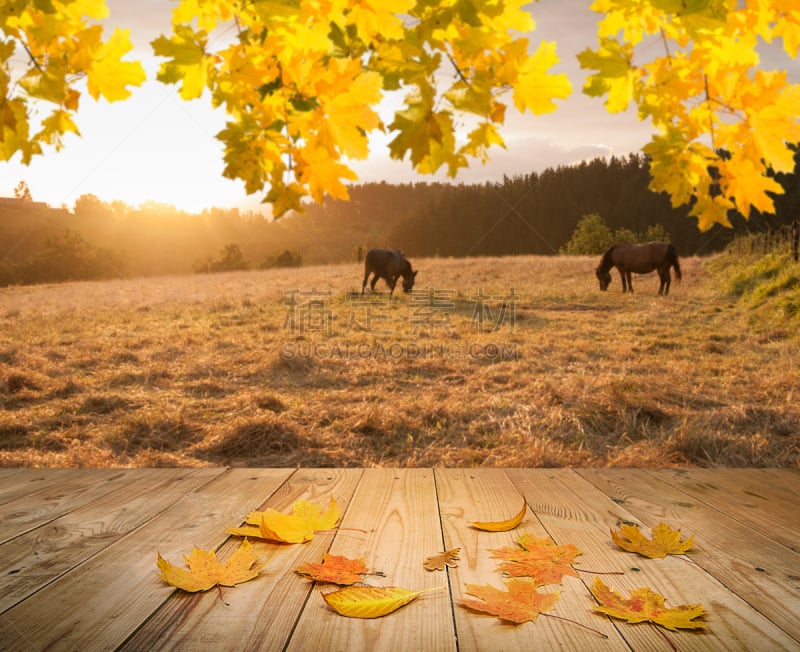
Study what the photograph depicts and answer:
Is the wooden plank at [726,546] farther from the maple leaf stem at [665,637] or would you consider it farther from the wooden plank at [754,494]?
the maple leaf stem at [665,637]

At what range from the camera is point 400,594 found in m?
1.62

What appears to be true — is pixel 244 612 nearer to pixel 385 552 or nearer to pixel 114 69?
pixel 385 552

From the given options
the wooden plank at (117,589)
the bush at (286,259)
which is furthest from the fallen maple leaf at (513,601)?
the bush at (286,259)

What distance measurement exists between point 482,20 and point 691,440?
4.48 meters

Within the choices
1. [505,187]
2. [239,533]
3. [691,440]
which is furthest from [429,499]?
[505,187]

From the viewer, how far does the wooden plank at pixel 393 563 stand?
143 cm

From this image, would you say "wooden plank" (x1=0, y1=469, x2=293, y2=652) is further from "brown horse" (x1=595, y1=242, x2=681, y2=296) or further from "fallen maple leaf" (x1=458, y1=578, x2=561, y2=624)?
"brown horse" (x1=595, y1=242, x2=681, y2=296)

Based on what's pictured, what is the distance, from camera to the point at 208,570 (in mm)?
1770

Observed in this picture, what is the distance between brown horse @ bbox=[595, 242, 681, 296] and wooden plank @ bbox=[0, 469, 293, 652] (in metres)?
16.9

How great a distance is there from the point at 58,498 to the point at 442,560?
1701 millimetres

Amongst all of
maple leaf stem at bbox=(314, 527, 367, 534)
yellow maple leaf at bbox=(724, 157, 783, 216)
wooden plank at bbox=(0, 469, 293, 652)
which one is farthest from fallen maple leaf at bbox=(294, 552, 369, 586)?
yellow maple leaf at bbox=(724, 157, 783, 216)

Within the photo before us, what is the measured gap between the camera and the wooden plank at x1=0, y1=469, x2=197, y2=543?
2.21m

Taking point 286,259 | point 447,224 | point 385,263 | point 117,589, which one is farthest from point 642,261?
point 447,224

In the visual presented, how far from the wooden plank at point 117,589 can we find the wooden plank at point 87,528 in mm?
55
